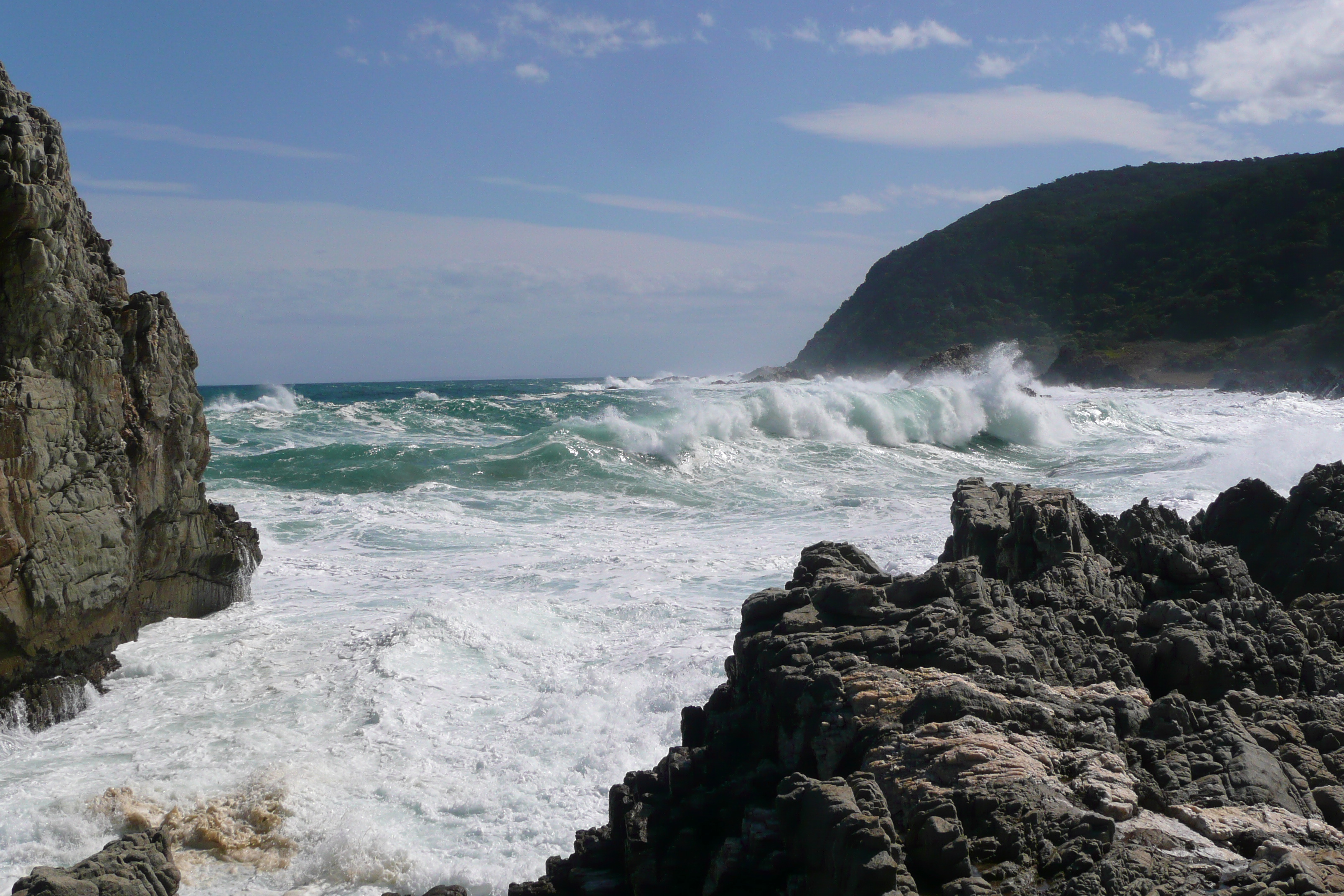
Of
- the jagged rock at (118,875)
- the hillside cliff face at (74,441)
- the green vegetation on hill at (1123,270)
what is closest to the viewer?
the jagged rock at (118,875)

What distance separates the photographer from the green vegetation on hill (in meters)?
55.4

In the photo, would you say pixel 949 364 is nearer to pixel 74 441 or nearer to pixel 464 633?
pixel 464 633

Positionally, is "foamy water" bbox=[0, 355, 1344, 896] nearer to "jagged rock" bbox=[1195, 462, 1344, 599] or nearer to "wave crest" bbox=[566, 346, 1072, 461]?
"wave crest" bbox=[566, 346, 1072, 461]

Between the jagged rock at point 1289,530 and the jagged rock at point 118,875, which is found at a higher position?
the jagged rock at point 1289,530

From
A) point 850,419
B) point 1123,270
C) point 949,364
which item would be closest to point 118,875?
point 850,419

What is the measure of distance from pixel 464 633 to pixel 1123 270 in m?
70.5

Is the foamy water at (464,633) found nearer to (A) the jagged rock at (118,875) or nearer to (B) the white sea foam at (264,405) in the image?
(A) the jagged rock at (118,875)

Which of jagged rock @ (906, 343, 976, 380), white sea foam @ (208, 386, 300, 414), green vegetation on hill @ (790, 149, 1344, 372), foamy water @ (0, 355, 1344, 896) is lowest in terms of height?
foamy water @ (0, 355, 1344, 896)

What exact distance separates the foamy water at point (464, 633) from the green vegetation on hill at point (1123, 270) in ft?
118

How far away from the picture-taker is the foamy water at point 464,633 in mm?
5035

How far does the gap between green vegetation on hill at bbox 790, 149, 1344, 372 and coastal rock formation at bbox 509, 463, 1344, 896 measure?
4671cm

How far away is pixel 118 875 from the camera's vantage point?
3711 mm

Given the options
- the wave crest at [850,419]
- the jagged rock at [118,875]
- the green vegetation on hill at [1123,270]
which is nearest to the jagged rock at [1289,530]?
the jagged rock at [118,875]

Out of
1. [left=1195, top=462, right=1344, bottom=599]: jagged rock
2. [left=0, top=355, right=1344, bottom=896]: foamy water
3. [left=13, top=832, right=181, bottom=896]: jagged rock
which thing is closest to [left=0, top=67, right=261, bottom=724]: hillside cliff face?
[left=0, top=355, right=1344, bottom=896]: foamy water
